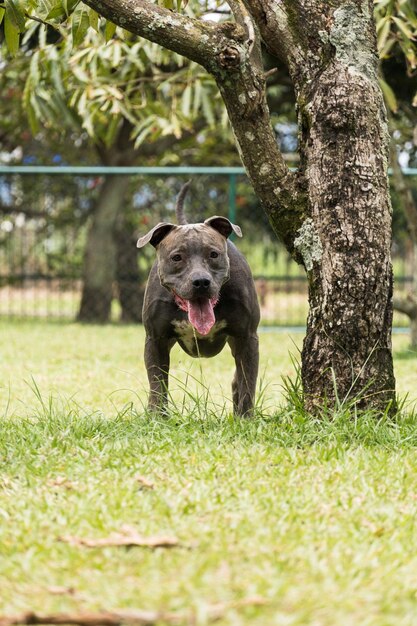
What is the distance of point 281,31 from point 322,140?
55 cm

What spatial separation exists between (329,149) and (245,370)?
50.8 inches

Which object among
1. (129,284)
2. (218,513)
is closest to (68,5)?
(218,513)

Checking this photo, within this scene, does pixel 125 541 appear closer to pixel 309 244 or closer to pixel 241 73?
pixel 309 244

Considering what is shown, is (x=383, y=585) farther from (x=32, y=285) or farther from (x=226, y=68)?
(x=32, y=285)

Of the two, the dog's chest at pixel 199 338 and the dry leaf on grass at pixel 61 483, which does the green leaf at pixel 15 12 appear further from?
the dry leaf on grass at pixel 61 483

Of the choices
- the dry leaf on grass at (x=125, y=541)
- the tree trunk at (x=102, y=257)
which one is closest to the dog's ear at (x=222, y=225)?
the dry leaf on grass at (x=125, y=541)

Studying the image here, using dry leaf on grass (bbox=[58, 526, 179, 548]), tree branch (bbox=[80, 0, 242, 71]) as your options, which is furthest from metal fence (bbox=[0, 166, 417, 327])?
dry leaf on grass (bbox=[58, 526, 179, 548])

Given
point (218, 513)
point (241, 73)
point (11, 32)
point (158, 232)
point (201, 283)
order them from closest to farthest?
point (218, 513)
point (241, 73)
point (11, 32)
point (201, 283)
point (158, 232)

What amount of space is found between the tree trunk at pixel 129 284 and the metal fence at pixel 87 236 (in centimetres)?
1

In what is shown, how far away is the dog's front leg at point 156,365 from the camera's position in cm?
493

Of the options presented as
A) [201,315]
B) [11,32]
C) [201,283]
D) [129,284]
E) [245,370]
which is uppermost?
[11,32]

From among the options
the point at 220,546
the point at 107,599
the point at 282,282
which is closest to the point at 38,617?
the point at 107,599

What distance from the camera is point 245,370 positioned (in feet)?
16.5

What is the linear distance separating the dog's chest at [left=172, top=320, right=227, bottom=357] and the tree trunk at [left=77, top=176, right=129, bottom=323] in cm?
728
